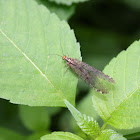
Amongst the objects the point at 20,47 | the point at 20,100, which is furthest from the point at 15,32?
the point at 20,100

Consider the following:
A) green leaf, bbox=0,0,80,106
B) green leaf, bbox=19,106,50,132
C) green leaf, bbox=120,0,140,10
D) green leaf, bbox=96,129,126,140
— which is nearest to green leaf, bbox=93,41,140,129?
green leaf, bbox=96,129,126,140

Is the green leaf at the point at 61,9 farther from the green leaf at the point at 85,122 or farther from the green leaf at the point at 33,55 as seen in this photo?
the green leaf at the point at 85,122

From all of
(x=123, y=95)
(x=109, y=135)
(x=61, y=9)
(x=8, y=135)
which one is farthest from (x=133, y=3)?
(x=8, y=135)

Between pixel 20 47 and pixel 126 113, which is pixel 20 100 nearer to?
pixel 20 47

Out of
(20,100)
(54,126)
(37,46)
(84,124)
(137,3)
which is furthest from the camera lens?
(137,3)

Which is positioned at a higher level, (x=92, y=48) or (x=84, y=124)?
(x=92, y=48)

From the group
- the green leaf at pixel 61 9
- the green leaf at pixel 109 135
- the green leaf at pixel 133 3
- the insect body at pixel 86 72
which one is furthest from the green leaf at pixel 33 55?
the green leaf at pixel 133 3

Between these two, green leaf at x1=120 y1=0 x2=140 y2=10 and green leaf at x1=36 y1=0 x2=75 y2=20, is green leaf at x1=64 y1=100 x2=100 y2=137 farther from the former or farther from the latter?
green leaf at x1=120 y1=0 x2=140 y2=10
